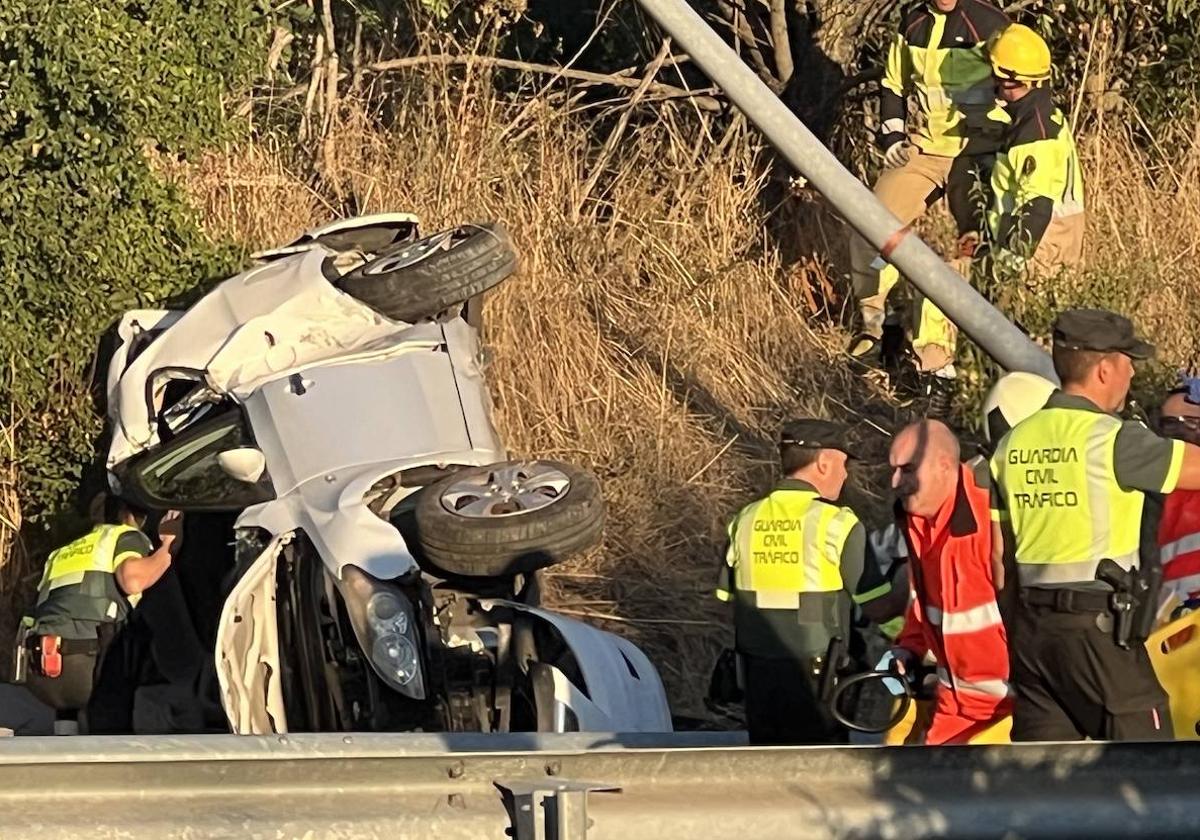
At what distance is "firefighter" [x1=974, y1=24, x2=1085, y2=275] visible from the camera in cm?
1084

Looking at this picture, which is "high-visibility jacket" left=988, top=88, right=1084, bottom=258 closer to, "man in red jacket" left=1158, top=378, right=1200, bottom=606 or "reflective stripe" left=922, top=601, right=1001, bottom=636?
"man in red jacket" left=1158, top=378, right=1200, bottom=606

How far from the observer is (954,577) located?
5.96 metres

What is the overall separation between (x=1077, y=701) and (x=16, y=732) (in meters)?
5.05

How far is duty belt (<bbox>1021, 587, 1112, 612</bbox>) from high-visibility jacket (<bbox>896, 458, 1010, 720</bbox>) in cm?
14

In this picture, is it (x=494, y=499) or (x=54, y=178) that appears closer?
(x=494, y=499)

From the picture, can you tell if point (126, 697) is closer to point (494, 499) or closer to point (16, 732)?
point (16, 732)

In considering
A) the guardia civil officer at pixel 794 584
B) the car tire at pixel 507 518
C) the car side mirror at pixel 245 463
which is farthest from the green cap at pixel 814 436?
the car side mirror at pixel 245 463

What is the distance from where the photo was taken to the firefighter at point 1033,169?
1084cm

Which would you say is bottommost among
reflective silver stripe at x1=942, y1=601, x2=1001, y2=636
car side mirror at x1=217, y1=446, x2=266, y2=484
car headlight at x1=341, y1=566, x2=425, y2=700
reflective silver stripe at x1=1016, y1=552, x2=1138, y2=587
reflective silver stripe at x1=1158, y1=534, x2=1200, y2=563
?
car headlight at x1=341, y1=566, x2=425, y2=700

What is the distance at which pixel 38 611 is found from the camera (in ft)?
30.0

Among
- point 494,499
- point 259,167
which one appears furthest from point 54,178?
point 494,499

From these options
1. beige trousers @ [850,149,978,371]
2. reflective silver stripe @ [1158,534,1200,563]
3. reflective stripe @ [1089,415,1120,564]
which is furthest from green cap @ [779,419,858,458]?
beige trousers @ [850,149,978,371]

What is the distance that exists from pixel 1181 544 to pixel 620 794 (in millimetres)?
3295

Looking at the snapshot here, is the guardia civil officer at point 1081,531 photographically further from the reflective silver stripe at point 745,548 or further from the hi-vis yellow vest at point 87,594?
the hi-vis yellow vest at point 87,594
